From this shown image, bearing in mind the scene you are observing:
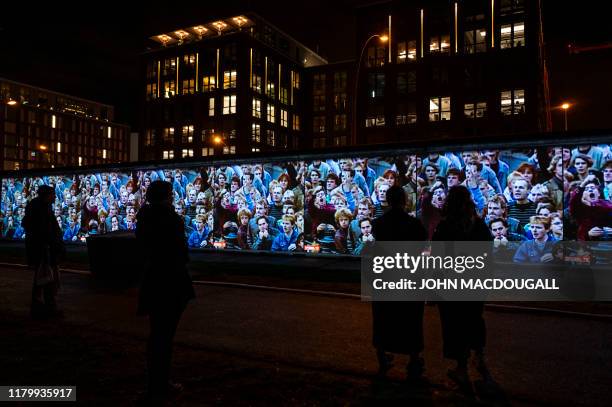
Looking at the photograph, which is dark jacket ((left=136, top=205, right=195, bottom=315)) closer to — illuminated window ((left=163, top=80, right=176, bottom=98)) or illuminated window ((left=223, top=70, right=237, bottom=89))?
illuminated window ((left=223, top=70, right=237, bottom=89))

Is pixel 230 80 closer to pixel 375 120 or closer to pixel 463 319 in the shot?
pixel 375 120

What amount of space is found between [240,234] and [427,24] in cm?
5171

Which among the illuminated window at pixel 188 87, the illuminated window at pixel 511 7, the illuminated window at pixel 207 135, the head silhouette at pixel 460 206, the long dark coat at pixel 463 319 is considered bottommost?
the long dark coat at pixel 463 319

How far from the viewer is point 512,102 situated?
53.5 m

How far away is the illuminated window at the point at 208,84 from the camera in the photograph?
7956cm

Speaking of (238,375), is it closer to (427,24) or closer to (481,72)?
(481,72)

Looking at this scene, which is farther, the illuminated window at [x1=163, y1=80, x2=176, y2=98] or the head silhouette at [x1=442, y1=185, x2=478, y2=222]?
the illuminated window at [x1=163, y1=80, x2=176, y2=98]

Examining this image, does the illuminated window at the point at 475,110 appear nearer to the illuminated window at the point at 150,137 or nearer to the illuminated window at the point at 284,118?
the illuminated window at the point at 284,118

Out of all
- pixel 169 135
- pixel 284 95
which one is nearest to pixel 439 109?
pixel 284 95

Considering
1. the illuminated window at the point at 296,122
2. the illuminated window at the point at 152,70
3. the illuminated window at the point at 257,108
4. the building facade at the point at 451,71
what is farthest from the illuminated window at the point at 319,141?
the illuminated window at the point at 152,70

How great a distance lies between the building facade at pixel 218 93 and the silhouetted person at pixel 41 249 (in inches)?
2690

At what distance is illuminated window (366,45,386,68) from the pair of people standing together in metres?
59.3

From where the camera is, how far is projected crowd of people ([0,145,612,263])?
1195cm

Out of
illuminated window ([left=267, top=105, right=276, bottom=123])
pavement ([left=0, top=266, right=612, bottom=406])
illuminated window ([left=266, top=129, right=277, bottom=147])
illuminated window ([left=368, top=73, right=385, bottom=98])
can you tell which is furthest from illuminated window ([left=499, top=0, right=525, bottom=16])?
pavement ([left=0, top=266, right=612, bottom=406])
